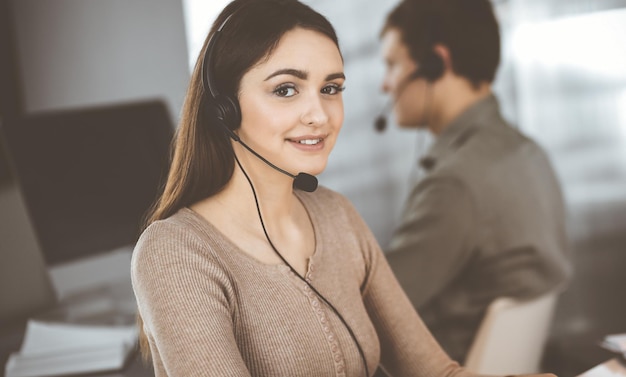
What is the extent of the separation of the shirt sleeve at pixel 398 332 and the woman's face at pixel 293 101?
240 mm

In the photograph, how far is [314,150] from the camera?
3.23 feet

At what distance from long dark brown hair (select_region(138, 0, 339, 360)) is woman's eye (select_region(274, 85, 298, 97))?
0.05 m

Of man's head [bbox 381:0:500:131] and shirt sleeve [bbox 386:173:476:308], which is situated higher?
man's head [bbox 381:0:500:131]

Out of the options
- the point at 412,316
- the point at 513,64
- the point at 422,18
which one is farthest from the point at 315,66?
the point at 513,64

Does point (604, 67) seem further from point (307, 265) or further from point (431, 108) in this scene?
point (307, 265)

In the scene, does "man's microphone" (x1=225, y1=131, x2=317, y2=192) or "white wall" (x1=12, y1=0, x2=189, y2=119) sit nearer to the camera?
"man's microphone" (x1=225, y1=131, x2=317, y2=192)

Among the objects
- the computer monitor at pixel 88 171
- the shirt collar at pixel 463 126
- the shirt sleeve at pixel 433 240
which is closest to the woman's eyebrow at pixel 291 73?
the computer monitor at pixel 88 171

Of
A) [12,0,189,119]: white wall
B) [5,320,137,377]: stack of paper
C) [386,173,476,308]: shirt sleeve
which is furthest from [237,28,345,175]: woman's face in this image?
[12,0,189,119]: white wall

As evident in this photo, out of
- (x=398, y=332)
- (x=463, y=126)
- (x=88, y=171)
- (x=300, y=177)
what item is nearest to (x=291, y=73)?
(x=300, y=177)

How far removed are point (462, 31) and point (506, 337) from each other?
2.81 ft

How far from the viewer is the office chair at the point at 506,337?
5.00 ft

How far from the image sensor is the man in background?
161 cm

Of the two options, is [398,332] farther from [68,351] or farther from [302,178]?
[68,351]

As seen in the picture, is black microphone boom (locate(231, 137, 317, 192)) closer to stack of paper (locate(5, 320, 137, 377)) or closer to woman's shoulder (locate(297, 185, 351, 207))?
woman's shoulder (locate(297, 185, 351, 207))
